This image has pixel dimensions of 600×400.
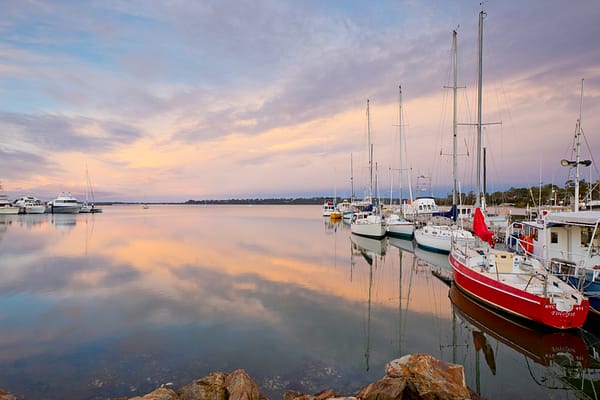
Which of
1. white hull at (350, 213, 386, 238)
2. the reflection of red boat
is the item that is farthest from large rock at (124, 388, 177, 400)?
white hull at (350, 213, 386, 238)

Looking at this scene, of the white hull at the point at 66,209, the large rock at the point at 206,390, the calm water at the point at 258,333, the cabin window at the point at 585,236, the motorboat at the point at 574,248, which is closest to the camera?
the large rock at the point at 206,390

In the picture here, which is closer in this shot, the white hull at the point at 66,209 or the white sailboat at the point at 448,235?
the white sailboat at the point at 448,235

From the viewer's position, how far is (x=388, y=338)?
1080 cm

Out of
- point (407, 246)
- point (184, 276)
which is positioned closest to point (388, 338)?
point (184, 276)

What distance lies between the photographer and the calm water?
8.12m

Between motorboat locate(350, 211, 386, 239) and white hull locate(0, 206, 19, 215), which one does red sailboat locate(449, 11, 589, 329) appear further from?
white hull locate(0, 206, 19, 215)

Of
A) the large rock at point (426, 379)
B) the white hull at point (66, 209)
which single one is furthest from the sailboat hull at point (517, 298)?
the white hull at point (66, 209)

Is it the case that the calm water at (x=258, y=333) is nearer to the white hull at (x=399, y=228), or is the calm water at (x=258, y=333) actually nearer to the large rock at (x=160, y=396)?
the large rock at (x=160, y=396)

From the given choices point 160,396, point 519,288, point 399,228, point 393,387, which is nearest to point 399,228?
point 399,228

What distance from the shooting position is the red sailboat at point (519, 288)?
1027 centimetres

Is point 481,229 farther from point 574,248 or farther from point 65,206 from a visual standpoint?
point 65,206

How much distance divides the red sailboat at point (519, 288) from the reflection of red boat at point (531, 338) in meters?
0.36

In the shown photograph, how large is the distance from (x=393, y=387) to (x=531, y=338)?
7245 mm

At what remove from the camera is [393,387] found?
574 centimetres
